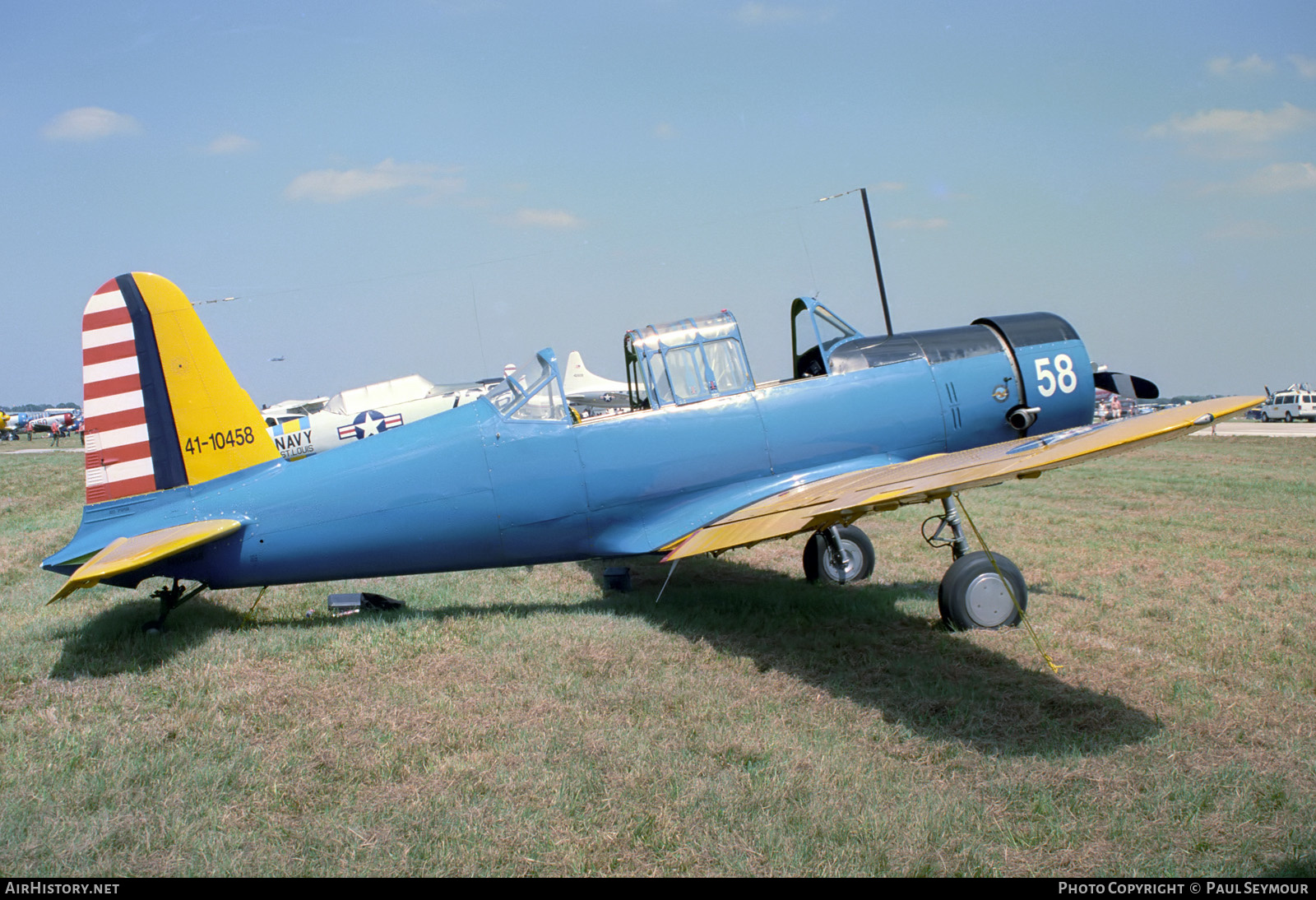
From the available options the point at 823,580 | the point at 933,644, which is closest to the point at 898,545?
the point at 823,580

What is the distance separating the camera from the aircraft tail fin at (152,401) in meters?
5.86

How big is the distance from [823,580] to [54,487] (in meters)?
18.0

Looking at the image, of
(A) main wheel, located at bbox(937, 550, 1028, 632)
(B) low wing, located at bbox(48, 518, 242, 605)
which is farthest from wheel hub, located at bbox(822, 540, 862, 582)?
(B) low wing, located at bbox(48, 518, 242, 605)

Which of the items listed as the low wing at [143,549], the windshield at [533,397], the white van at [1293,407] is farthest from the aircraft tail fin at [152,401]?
the white van at [1293,407]

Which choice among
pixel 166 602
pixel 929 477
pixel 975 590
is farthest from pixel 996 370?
pixel 166 602

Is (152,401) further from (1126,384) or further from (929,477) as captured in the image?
(1126,384)

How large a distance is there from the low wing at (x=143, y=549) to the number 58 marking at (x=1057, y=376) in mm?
6406

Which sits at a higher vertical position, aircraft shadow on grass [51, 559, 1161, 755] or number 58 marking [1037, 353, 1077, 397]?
number 58 marking [1037, 353, 1077, 397]

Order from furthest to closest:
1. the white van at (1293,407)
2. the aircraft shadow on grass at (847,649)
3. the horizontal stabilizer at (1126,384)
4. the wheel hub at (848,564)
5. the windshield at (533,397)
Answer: the white van at (1293,407) → the horizontal stabilizer at (1126,384) → the wheel hub at (848,564) → the windshield at (533,397) → the aircraft shadow on grass at (847,649)

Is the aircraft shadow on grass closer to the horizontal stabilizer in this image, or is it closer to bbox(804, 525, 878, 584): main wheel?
bbox(804, 525, 878, 584): main wheel

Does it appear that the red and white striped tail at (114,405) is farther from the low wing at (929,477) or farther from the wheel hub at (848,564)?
the wheel hub at (848,564)

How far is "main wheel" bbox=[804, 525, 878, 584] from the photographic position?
7777mm

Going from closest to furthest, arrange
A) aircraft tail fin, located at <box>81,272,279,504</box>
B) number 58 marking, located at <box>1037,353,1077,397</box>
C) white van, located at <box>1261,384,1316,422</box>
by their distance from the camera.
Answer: aircraft tail fin, located at <box>81,272,279,504</box> → number 58 marking, located at <box>1037,353,1077,397</box> → white van, located at <box>1261,384,1316,422</box>

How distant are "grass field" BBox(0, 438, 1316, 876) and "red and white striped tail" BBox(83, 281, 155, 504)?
1109 mm
